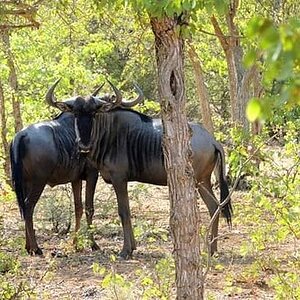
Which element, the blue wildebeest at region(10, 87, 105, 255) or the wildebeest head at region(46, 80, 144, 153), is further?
the blue wildebeest at region(10, 87, 105, 255)

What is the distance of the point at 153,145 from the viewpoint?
31.8 feet

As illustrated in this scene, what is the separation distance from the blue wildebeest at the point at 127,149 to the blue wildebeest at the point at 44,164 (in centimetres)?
33

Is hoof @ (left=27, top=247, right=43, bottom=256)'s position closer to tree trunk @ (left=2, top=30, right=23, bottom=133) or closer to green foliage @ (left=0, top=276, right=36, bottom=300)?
green foliage @ (left=0, top=276, right=36, bottom=300)

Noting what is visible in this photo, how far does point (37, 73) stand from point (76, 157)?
6.68 m

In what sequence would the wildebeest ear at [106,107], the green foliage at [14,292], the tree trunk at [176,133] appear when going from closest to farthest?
the tree trunk at [176,133]
the green foliage at [14,292]
the wildebeest ear at [106,107]

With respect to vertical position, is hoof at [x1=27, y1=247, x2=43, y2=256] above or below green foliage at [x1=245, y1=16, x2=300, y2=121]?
below

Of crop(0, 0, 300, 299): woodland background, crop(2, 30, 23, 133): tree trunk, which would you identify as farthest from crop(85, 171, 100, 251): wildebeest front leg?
crop(2, 30, 23, 133): tree trunk

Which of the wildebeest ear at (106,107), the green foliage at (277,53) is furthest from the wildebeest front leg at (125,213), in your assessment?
the green foliage at (277,53)

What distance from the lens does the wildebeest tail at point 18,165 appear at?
9648 millimetres

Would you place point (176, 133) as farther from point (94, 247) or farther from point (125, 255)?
point (94, 247)

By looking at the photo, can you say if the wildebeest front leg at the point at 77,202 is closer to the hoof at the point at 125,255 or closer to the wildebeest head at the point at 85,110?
the hoof at the point at 125,255

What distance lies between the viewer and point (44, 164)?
9.83 m

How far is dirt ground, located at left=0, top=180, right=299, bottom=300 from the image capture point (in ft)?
23.6

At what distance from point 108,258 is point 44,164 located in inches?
60.3
